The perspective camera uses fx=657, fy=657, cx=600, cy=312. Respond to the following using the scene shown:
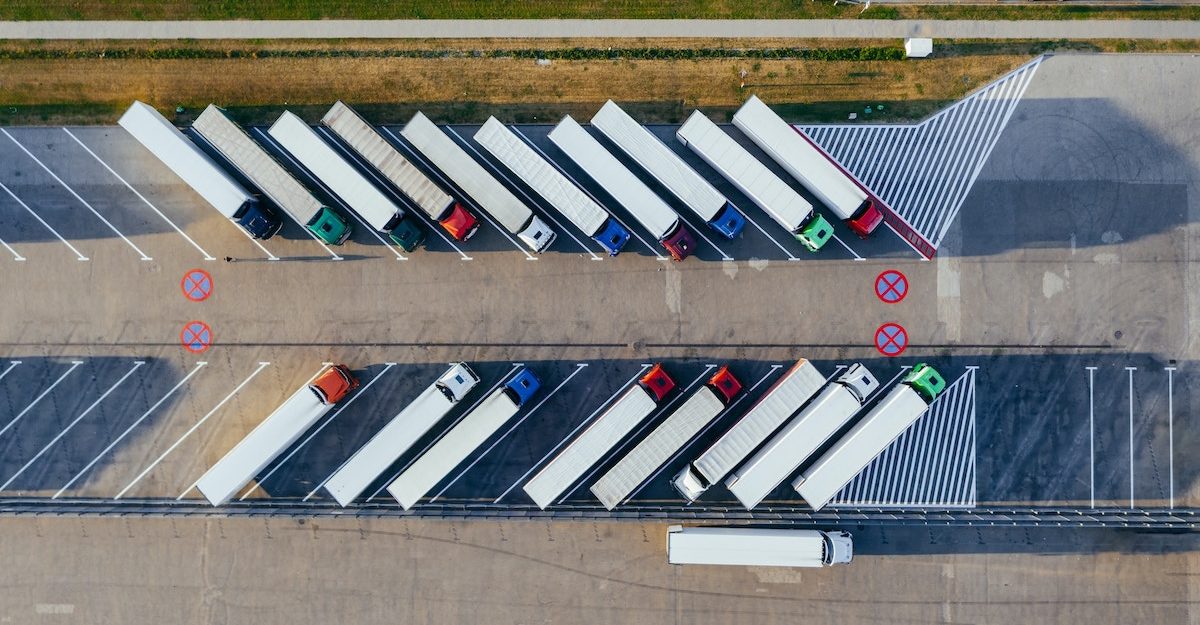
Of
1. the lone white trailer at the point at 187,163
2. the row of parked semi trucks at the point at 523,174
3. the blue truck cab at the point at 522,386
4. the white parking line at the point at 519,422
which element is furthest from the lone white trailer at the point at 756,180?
the lone white trailer at the point at 187,163

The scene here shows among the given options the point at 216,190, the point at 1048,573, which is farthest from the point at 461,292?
the point at 1048,573

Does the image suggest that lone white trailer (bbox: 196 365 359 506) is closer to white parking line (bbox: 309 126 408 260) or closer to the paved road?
white parking line (bbox: 309 126 408 260)

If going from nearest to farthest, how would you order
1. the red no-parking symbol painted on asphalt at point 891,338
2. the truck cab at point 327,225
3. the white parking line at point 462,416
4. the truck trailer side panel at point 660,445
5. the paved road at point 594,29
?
the truck trailer side panel at point 660,445 → the truck cab at point 327,225 → the white parking line at point 462,416 → the red no-parking symbol painted on asphalt at point 891,338 → the paved road at point 594,29

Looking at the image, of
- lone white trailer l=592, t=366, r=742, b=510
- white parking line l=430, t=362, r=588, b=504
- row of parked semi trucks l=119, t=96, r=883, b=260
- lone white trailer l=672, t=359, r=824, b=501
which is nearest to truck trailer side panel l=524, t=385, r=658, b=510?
lone white trailer l=592, t=366, r=742, b=510

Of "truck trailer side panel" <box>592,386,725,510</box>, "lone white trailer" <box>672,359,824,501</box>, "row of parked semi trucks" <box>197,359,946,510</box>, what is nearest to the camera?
"row of parked semi trucks" <box>197,359,946,510</box>

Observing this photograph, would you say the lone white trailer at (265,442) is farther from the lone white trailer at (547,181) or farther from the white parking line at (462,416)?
the lone white trailer at (547,181)

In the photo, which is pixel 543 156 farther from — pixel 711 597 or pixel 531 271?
pixel 711 597

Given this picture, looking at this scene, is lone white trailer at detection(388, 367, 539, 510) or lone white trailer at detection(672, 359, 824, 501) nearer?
lone white trailer at detection(672, 359, 824, 501)
